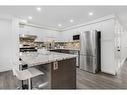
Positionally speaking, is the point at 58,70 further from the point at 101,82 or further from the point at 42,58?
the point at 101,82

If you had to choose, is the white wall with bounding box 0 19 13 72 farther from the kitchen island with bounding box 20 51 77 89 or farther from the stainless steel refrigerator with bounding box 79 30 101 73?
the stainless steel refrigerator with bounding box 79 30 101 73

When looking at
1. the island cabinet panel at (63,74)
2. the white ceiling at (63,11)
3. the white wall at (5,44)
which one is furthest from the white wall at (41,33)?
the island cabinet panel at (63,74)

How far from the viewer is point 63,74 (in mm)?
2230

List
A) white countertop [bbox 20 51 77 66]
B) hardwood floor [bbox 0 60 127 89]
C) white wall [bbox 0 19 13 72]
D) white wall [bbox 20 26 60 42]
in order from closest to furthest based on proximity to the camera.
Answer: white countertop [bbox 20 51 77 66] < hardwood floor [bbox 0 60 127 89] < white wall [bbox 0 19 13 72] < white wall [bbox 20 26 60 42]

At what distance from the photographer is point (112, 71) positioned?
376 cm

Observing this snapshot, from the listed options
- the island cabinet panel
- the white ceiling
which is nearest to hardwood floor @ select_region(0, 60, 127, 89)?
the island cabinet panel

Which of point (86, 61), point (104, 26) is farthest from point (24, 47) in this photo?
point (104, 26)

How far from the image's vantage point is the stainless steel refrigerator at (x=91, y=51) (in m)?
4.02

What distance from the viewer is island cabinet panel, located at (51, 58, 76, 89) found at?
204 cm

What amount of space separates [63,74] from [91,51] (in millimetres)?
2325

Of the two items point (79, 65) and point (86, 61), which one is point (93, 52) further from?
point (79, 65)

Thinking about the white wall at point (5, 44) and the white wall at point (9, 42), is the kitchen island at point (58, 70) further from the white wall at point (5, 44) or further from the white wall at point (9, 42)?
the white wall at point (5, 44)

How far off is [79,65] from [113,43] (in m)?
1.96

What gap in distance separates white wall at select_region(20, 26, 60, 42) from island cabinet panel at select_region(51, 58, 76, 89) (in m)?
3.64
